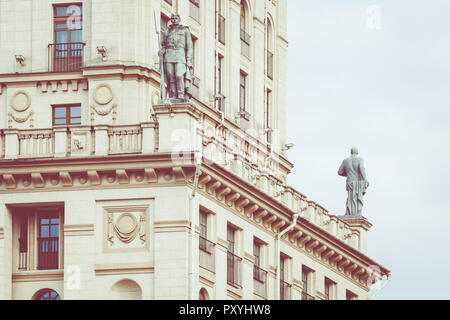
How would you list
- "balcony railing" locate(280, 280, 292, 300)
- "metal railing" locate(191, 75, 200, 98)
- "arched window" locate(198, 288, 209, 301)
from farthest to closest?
"balcony railing" locate(280, 280, 292, 300) → "metal railing" locate(191, 75, 200, 98) → "arched window" locate(198, 288, 209, 301)

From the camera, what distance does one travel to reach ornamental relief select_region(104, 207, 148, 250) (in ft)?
303

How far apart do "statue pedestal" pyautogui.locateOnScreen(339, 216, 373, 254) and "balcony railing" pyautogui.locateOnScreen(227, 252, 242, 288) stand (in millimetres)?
16010

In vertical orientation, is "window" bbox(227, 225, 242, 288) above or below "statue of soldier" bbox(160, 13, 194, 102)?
below

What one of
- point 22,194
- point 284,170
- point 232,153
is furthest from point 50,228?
point 284,170

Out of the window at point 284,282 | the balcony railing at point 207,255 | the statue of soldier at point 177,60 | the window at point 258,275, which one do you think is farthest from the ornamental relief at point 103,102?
the window at point 284,282

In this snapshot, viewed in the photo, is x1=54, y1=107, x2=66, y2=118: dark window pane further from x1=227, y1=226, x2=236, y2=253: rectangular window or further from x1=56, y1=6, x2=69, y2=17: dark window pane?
x1=227, y1=226, x2=236, y2=253: rectangular window

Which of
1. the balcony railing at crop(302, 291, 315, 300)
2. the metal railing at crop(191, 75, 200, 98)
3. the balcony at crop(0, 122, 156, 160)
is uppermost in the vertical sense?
the metal railing at crop(191, 75, 200, 98)

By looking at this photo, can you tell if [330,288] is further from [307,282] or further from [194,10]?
[194,10]

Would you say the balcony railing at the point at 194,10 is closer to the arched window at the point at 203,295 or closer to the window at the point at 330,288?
the window at the point at 330,288

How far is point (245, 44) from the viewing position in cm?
11094

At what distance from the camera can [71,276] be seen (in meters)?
92.8

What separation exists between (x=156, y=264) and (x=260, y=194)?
30.5 ft

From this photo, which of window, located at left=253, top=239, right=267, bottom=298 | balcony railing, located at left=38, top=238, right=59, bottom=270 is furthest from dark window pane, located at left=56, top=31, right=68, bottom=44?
window, located at left=253, top=239, right=267, bottom=298

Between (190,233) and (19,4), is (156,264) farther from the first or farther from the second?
(19,4)
